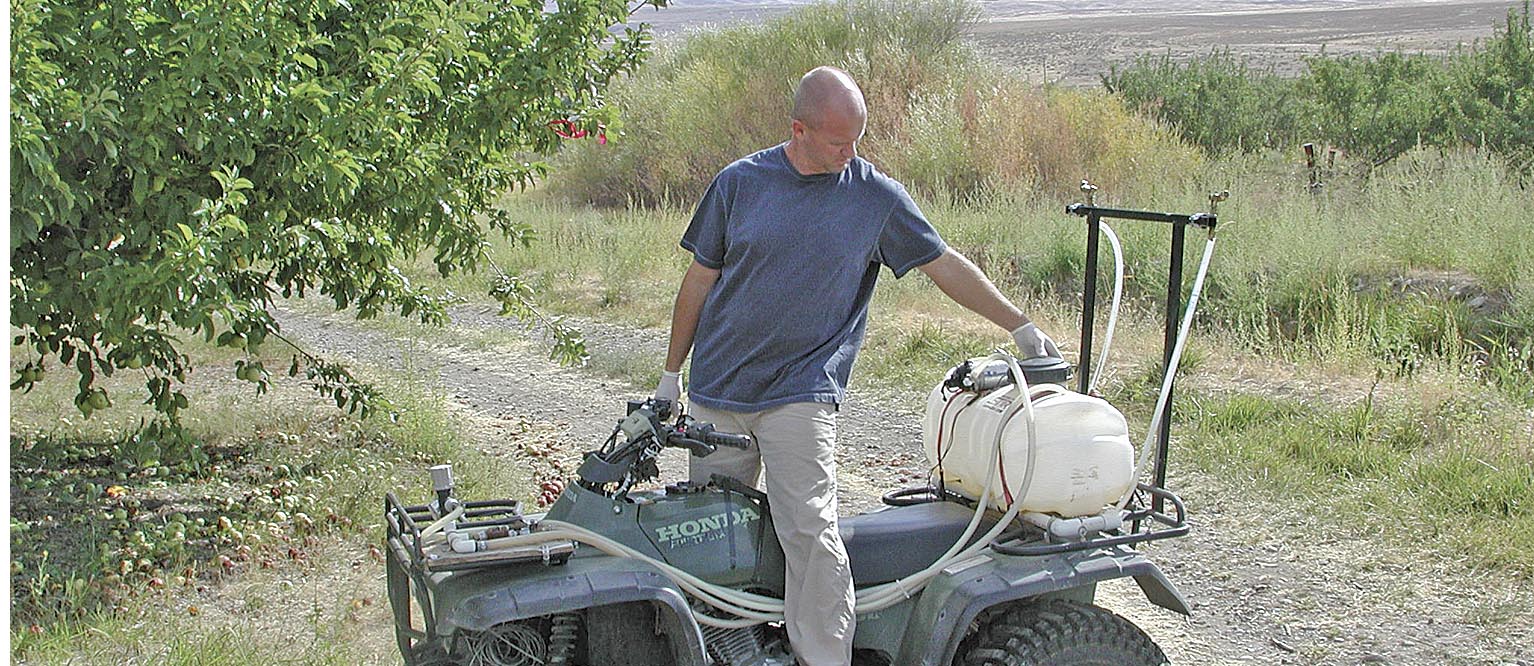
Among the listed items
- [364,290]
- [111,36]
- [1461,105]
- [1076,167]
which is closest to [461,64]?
[364,290]

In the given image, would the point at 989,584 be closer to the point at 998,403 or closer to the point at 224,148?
the point at 998,403

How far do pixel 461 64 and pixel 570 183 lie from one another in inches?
584

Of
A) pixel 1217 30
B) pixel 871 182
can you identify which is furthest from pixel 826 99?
pixel 1217 30

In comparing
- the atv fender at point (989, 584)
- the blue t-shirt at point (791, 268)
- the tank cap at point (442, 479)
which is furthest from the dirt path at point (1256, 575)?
the tank cap at point (442, 479)

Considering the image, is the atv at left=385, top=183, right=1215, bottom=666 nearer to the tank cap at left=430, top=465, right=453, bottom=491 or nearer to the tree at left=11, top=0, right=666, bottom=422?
the tank cap at left=430, top=465, right=453, bottom=491

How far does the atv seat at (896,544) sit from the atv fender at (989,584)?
16 centimetres

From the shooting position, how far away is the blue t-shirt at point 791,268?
375 cm

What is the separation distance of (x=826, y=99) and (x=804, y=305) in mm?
524

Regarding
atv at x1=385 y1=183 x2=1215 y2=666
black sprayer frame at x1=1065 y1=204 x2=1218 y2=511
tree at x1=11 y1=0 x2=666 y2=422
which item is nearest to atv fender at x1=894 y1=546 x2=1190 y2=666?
atv at x1=385 y1=183 x2=1215 y2=666

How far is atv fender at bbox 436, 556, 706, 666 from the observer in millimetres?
3223

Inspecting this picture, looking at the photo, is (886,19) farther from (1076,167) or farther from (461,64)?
(461,64)

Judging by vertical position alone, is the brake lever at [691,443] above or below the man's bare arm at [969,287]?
below

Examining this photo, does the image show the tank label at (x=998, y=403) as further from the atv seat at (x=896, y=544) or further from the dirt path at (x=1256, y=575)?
the dirt path at (x=1256, y=575)

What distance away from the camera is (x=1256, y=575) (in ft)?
18.2
